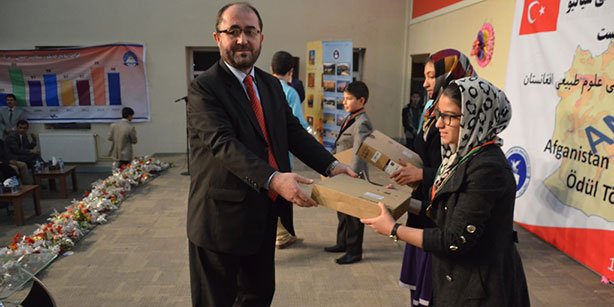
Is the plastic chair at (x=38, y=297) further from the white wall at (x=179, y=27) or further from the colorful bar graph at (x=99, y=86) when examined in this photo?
the colorful bar graph at (x=99, y=86)

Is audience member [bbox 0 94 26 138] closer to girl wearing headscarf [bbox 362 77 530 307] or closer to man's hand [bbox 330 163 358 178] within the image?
man's hand [bbox 330 163 358 178]

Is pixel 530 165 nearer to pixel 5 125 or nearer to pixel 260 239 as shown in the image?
pixel 260 239

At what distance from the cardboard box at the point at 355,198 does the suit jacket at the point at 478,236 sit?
140 millimetres

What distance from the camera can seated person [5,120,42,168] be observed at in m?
6.33

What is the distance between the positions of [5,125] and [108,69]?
6.69 ft

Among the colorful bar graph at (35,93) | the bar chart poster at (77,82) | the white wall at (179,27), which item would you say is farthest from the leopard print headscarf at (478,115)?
the colorful bar graph at (35,93)

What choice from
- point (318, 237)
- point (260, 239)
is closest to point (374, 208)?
point (260, 239)

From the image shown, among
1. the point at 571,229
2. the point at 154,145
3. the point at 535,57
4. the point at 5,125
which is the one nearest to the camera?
the point at 571,229

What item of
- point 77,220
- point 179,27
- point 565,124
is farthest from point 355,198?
point 179,27

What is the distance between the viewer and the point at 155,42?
24.1ft

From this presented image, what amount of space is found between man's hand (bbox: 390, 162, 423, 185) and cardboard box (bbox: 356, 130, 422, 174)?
34mm

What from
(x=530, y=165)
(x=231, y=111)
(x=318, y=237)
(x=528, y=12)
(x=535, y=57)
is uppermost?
(x=528, y=12)

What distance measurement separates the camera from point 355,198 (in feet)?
4.41

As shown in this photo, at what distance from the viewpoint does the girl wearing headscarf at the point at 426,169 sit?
1774 millimetres
